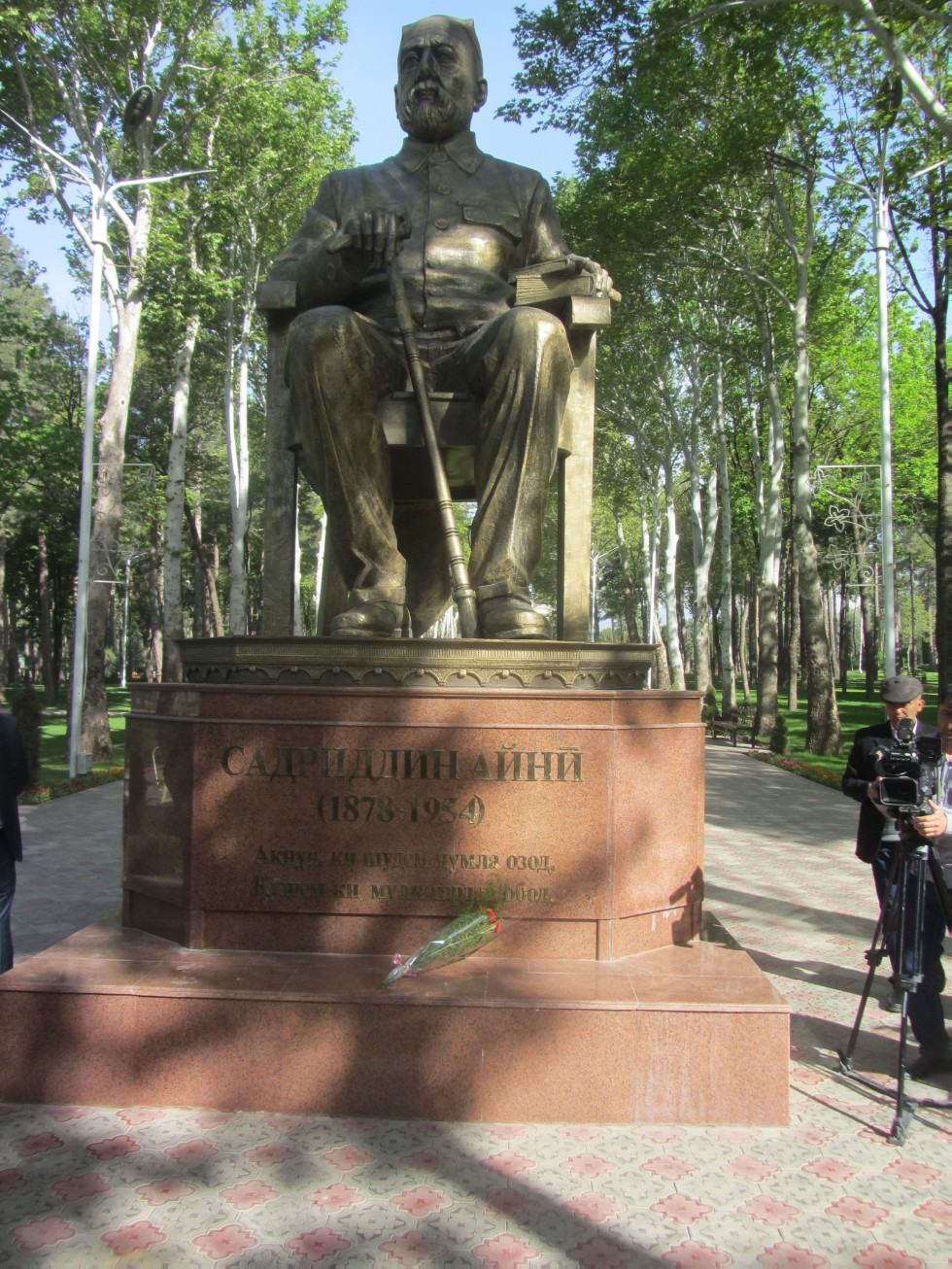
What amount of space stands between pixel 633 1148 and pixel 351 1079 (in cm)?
87

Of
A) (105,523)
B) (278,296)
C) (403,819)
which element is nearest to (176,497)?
(105,523)

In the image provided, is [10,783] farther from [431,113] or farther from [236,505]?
[236,505]

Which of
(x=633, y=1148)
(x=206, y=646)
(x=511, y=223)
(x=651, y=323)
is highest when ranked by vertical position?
(x=651, y=323)

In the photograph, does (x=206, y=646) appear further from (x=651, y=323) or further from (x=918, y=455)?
(x=918, y=455)

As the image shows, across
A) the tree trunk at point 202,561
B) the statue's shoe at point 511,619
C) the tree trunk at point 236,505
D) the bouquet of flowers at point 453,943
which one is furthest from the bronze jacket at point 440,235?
the tree trunk at point 202,561

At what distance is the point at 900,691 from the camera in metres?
4.61

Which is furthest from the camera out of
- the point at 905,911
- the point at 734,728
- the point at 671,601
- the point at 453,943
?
the point at 671,601

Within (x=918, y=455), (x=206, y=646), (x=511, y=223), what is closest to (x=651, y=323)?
(x=918, y=455)

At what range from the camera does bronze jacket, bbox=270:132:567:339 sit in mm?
5062

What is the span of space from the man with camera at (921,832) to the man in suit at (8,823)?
3.45 metres

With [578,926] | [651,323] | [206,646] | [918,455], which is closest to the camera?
[578,926]

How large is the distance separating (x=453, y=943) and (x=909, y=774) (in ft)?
5.79

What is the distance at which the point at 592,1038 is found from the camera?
131 inches

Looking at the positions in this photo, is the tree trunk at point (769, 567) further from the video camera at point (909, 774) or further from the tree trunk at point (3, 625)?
the tree trunk at point (3, 625)
